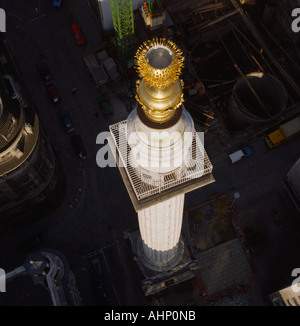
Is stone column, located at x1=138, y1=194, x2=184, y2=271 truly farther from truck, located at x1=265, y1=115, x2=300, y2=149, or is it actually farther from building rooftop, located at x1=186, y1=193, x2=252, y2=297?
truck, located at x1=265, y1=115, x2=300, y2=149

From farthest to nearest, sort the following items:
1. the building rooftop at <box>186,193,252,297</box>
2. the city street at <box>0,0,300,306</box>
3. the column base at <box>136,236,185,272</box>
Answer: the city street at <box>0,0,300,306</box>, the building rooftop at <box>186,193,252,297</box>, the column base at <box>136,236,185,272</box>

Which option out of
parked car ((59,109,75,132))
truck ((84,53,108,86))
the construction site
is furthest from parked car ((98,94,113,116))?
parked car ((59,109,75,132))

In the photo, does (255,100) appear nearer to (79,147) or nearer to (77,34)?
(79,147)

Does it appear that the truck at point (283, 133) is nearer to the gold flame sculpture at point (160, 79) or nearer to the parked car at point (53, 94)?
the parked car at point (53, 94)

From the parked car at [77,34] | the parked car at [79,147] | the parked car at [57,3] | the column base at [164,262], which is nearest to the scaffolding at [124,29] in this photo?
the parked car at [77,34]

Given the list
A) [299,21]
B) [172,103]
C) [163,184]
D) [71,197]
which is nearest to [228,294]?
[71,197]

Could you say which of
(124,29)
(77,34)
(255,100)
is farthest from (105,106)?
(255,100)
